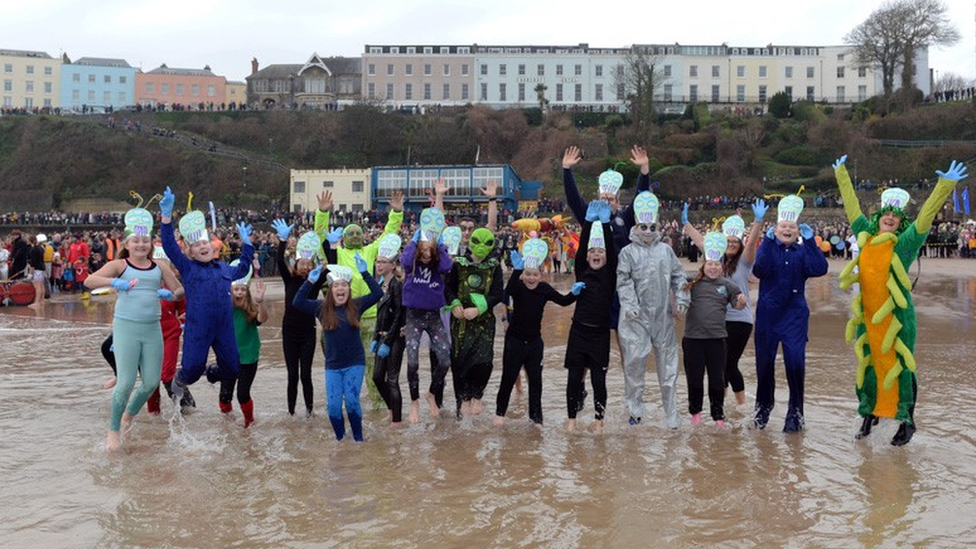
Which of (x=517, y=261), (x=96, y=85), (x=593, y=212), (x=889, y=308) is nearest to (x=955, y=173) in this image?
(x=889, y=308)

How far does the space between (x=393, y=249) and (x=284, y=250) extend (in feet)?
3.66

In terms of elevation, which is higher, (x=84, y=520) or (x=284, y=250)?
(x=284, y=250)

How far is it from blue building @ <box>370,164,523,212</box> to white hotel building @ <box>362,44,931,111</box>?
32.9 metres

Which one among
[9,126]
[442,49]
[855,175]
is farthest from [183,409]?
[442,49]

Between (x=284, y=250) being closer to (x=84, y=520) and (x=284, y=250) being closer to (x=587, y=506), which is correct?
(x=84, y=520)

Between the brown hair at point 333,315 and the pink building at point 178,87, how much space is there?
108003mm

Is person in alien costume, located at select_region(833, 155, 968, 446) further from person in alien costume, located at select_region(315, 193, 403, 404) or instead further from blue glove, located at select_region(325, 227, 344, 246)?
blue glove, located at select_region(325, 227, 344, 246)

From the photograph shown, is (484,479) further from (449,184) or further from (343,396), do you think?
(449,184)

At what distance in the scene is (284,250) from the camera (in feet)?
28.4

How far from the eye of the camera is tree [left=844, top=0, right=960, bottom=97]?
249 feet

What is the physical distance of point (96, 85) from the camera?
110000mm

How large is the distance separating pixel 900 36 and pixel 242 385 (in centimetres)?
8203

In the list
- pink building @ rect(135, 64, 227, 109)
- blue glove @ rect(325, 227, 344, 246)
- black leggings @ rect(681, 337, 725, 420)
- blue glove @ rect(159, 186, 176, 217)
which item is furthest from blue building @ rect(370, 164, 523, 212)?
pink building @ rect(135, 64, 227, 109)

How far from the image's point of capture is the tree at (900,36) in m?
75.9
